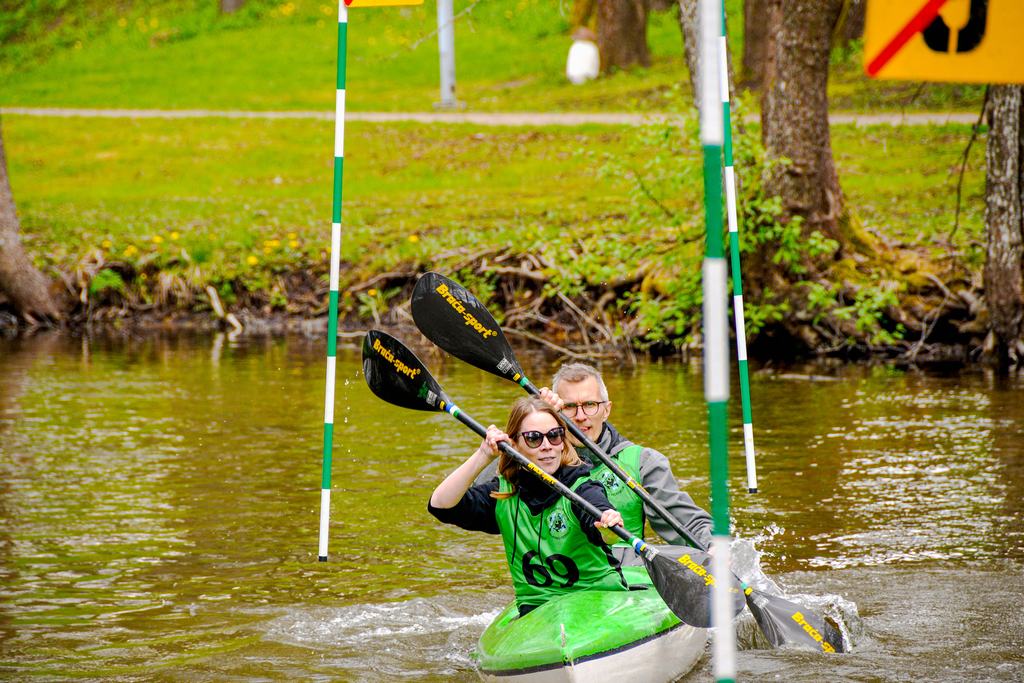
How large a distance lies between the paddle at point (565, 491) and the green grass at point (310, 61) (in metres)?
14.6

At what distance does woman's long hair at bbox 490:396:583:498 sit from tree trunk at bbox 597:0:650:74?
1879cm

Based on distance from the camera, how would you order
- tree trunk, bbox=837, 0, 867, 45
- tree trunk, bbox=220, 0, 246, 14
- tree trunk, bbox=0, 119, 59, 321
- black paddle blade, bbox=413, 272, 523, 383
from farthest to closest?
tree trunk, bbox=220, 0, 246, 14 → tree trunk, bbox=837, 0, 867, 45 → tree trunk, bbox=0, 119, 59, 321 → black paddle blade, bbox=413, 272, 523, 383

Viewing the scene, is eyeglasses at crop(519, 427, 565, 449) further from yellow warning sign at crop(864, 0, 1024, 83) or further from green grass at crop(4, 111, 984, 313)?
green grass at crop(4, 111, 984, 313)

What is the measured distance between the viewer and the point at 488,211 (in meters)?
16.3

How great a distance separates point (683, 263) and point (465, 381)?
2.01 m

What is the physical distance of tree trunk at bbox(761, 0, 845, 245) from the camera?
Answer: 39.2 feet

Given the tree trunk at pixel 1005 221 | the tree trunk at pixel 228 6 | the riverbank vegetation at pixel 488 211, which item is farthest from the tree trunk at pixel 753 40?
the tree trunk at pixel 228 6

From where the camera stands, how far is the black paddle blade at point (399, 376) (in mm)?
5805

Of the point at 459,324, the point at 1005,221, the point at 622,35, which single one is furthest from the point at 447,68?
the point at 459,324

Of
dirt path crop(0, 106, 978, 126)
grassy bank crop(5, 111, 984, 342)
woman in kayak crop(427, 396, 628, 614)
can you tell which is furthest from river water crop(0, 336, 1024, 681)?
dirt path crop(0, 106, 978, 126)

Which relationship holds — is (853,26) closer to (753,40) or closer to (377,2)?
(753,40)

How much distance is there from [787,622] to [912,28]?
295 centimetres

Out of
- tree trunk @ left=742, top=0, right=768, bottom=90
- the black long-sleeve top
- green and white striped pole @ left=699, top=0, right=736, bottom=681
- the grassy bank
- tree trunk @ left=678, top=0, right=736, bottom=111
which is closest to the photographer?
green and white striped pole @ left=699, top=0, right=736, bottom=681

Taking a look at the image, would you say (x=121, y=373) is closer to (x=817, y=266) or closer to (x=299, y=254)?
(x=299, y=254)
